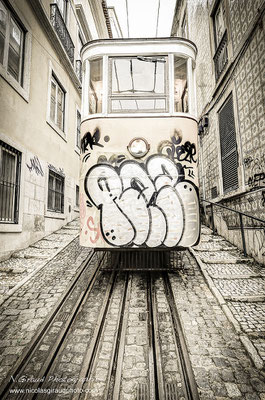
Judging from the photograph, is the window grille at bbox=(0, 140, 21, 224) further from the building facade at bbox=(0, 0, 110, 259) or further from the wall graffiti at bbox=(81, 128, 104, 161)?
the wall graffiti at bbox=(81, 128, 104, 161)

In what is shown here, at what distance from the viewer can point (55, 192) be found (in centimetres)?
828

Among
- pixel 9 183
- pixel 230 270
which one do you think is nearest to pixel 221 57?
pixel 230 270

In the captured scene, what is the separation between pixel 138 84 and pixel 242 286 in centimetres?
408

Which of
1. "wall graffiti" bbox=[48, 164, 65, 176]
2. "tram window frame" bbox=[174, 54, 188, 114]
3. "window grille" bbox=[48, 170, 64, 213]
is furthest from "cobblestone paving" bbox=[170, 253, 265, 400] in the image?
"wall graffiti" bbox=[48, 164, 65, 176]

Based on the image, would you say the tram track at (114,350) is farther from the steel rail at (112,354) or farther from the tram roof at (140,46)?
the tram roof at (140,46)

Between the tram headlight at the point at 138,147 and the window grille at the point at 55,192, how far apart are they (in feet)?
15.9

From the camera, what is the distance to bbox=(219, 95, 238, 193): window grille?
6.50m

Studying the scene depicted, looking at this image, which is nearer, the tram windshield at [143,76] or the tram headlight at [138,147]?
the tram headlight at [138,147]

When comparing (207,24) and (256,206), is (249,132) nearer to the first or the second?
(256,206)

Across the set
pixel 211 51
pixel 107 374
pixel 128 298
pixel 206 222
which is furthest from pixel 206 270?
pixel 211 51

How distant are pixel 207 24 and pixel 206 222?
7.65m

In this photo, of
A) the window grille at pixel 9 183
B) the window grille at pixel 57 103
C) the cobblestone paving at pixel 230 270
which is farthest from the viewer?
the window grille at pixel 57 103

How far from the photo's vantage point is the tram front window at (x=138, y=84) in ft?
13.2

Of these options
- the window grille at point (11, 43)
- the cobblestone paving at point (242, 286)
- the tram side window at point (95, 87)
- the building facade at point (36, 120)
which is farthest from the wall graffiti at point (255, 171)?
the window grille at point (11, 43)
